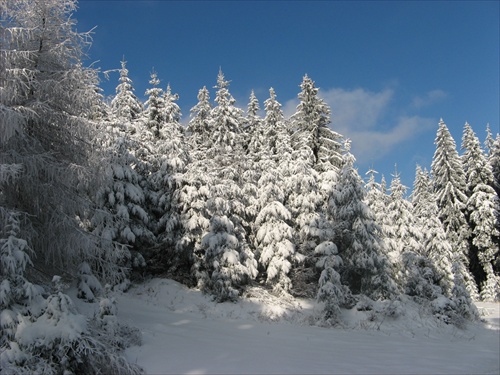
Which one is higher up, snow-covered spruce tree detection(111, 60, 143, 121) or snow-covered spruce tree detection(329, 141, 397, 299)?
snow-covered spruce tree detection(111, 60, 143, 121)

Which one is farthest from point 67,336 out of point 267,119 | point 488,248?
point 488,248

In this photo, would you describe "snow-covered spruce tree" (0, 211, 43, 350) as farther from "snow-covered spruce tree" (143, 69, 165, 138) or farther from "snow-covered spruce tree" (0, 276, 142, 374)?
"snow-covered spruce tree" (143, 69, 165, 138)

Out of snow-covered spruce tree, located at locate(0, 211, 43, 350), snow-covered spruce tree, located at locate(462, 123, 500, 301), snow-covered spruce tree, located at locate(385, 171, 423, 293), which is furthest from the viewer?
snow-covered spruce tree, located at locate(462, 123, 500, 301)

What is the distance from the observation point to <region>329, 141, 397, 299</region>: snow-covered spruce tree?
73.7 ft

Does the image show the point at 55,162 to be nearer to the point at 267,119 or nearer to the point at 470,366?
the point at 470,366

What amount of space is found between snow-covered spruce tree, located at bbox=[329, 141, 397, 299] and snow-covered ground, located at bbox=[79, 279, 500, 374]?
2.33 meters

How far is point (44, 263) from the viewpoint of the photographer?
10688 mm

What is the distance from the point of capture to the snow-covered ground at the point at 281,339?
9289mm

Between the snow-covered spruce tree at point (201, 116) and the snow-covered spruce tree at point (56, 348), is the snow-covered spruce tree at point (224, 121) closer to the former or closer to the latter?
the snow-covered spruce tree at point (201, 116)

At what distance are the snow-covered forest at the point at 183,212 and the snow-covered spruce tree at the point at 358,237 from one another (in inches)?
3.4

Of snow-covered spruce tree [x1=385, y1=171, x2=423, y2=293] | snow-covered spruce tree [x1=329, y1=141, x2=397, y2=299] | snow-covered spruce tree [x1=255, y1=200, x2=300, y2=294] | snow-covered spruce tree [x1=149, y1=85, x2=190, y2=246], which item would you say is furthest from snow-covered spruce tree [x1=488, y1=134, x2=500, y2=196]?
snow-covered spruce tree [x1=149, y1=85, x2=190, y2=246]

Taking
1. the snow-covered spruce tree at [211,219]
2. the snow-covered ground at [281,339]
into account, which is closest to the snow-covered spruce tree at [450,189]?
the snow-covered ground at [281,339]

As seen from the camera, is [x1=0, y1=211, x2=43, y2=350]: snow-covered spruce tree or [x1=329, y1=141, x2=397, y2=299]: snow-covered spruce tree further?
[x1=329, y1=141, x2=397, y2=299]: snow-covered spruce tree

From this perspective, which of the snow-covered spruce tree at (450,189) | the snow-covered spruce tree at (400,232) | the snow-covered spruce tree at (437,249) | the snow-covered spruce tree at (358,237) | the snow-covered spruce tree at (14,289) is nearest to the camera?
the snow-covered spruce tree at (14,289)
